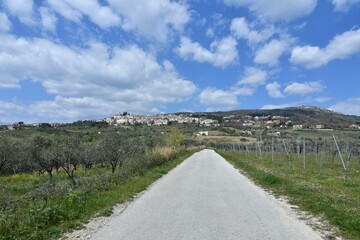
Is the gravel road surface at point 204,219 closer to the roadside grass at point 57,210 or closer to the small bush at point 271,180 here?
the roadside grass at point 57,210

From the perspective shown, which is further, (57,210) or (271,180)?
(271,180)

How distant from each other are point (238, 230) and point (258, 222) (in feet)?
3.58

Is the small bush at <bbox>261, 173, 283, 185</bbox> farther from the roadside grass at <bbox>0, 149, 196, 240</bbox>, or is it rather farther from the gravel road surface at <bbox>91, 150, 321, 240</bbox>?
the roadside grass at <bbox>0, 149, 196, 240</bbox>

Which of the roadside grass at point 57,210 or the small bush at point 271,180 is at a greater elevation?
the small bush at point 271,180

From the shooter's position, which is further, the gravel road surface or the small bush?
the small bush

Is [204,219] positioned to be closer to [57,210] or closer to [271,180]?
[57,210]

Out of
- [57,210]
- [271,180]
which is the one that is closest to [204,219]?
[57,210]

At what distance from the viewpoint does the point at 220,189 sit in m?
15.1

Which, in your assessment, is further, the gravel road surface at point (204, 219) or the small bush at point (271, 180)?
the small bush at point (271, 180)

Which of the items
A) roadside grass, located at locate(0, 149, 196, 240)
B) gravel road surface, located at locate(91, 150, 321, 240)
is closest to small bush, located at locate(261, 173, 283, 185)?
gravel road surface, located at locate(91, 150, 321, 240)

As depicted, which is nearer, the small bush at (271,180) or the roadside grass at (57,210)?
the roadside grass at (57,210)

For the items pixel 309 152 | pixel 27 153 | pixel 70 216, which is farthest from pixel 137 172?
pixel 309 152

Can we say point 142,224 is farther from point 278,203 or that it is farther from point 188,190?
point 188,190

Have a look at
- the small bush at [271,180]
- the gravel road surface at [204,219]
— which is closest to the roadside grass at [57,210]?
the gravel road surface at [204,219]
